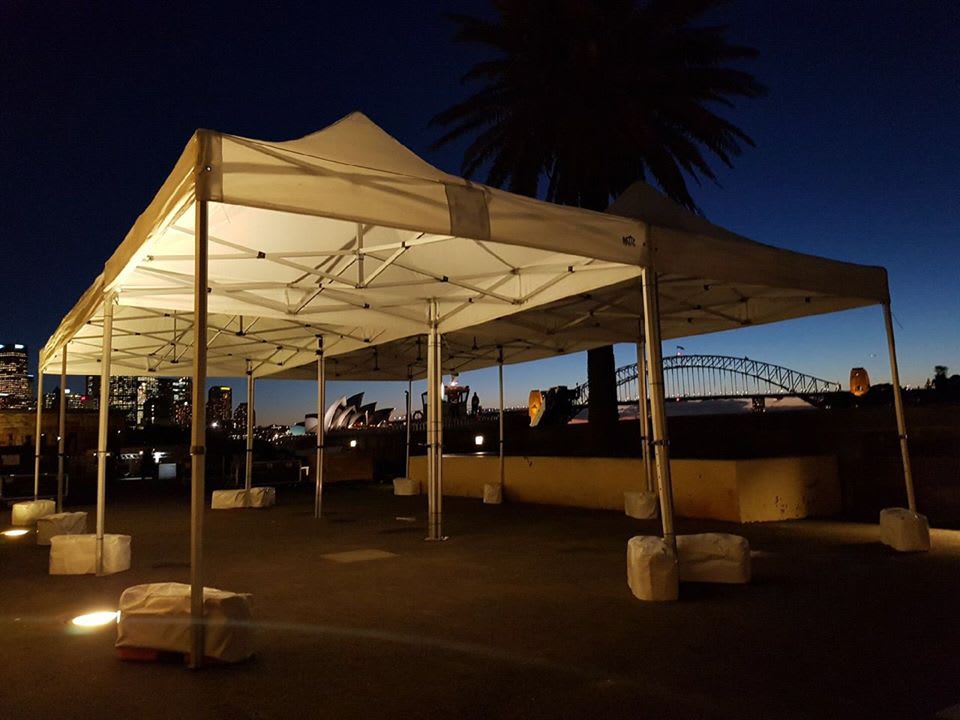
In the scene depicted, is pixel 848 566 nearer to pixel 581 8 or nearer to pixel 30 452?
pixel 581 8

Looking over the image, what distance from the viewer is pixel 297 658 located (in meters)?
4.38

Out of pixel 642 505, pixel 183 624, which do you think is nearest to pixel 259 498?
pixel 642 505

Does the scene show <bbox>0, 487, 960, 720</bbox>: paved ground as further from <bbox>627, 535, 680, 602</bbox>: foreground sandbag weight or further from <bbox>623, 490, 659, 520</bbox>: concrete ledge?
<bbox>623, 490, 659, 520</bbox>: concrete ledge

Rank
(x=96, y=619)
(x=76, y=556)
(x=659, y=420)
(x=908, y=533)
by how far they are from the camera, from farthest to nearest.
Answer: (x=908, y=533) < (x=76, y=556) < (x=659, y=420) < (x=96, y=619)

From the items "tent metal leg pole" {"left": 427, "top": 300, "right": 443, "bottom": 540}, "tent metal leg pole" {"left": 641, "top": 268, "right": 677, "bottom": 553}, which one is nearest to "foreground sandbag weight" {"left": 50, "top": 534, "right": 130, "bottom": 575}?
"tent metal leg pole" {"left": 427, "top": 300, "right": 443, "bottom": 540}

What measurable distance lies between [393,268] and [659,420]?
3879mm

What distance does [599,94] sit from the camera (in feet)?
46.7

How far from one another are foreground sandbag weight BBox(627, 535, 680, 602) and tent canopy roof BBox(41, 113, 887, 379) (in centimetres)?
269

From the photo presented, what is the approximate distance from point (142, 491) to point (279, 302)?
1382 cm

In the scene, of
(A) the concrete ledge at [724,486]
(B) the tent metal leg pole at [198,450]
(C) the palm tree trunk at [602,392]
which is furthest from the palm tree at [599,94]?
(B) the tent metal leg pole at [198,450]

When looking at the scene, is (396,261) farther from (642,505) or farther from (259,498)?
(259,498)

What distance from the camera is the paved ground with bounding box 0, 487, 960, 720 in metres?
3.61

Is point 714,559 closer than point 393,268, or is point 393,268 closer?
point 714,559

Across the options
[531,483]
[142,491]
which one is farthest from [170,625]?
[142,491]
